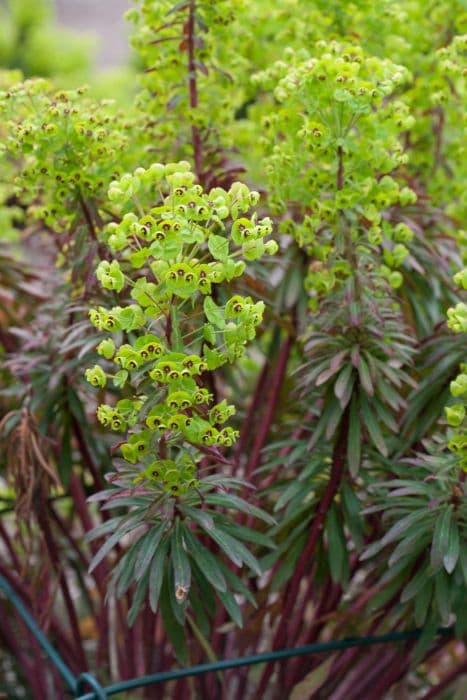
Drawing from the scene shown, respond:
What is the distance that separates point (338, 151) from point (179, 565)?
622 mm

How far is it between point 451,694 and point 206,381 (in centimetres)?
89

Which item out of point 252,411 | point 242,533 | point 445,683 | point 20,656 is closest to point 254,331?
point 242,533

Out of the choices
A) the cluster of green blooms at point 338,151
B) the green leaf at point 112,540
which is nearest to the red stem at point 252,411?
the cluster of green blooms at point 338,151

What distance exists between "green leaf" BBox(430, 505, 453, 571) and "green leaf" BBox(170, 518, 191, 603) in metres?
0.34

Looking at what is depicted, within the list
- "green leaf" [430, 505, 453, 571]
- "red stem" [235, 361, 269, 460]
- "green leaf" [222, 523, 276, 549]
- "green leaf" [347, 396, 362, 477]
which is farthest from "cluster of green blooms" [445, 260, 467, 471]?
"red stem" [235, 361, 269, 460]

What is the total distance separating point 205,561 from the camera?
1.39 meters

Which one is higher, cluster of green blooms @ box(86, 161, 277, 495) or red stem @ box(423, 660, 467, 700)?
cluster of green blooms @ box(86, 161, 277, 495)

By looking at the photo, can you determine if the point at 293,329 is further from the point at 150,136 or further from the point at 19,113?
the point at 19,113

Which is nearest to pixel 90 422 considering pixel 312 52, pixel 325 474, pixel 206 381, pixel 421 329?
pixel 206 381

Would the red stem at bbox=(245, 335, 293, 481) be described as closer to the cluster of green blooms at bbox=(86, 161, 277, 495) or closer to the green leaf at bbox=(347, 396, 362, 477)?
the green leaf at bbox=(347, 396, 362, 477)

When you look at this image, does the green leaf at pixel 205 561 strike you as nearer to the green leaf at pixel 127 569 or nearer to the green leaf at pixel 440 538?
the green leaf at pixel 127 569

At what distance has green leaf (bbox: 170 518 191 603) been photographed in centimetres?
130

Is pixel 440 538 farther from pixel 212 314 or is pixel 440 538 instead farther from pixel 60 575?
pixel 60 575

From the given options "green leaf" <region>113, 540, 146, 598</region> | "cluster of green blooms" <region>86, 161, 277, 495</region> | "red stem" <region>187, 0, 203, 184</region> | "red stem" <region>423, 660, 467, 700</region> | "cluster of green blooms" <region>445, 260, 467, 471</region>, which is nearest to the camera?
"cluster of green blooms" <region>86, 161, 277, 495</region>
